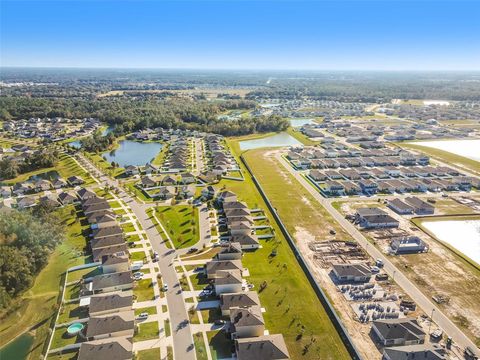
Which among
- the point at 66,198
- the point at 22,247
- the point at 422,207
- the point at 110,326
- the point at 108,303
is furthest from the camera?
the point at 66,198

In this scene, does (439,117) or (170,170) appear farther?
(439,117)

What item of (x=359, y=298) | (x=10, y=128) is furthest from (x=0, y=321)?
(x=10, y=128)

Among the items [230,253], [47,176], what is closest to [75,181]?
[47,176]

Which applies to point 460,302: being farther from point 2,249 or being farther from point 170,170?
point 170,170

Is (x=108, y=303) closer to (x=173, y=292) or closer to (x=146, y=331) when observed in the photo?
(x=146, y=331)

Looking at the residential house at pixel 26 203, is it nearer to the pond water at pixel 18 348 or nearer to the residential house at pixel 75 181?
the residential house at pixel 75 181

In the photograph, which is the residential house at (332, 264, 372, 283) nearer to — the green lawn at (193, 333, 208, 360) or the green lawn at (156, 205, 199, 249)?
the green lawn at (193, 333, 208, 360)

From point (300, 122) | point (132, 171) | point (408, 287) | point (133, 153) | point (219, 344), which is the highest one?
point (300, 122)
